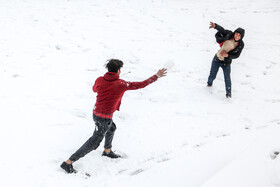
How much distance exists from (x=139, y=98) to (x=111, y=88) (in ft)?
8.02

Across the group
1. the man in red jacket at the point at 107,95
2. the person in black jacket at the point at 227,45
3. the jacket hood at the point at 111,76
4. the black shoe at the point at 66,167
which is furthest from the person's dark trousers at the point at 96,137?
the person in black jacket at the point at 227,45

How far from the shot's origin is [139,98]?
230 inches

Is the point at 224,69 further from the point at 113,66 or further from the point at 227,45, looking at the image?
the point at 113,66

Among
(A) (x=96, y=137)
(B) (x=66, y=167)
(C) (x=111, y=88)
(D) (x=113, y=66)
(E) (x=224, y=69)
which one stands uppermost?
(D) (x=113, y=66)

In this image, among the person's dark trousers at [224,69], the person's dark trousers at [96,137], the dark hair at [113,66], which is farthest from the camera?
the person's dark trousers at [224,69]

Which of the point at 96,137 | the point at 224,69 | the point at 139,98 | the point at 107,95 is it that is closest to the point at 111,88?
the point at 107,95

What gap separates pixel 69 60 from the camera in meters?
6.92

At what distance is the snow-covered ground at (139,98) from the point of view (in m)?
3.63

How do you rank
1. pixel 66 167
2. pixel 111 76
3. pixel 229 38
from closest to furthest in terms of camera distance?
pixel 111 76
pixel 66 167
pixel 229 38

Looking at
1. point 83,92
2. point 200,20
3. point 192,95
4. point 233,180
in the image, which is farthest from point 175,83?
point 200,20

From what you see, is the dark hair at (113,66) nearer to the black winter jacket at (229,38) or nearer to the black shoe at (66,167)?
the black shoe at (66,167)

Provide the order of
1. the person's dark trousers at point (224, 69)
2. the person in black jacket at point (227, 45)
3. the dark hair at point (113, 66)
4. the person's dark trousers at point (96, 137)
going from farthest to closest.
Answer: the person's dark trousers at point (224, 69) → the person in black jacket at point (227, 45) → the person's dark trousers at point (96, 137) → the dark hair at point (113, 66)

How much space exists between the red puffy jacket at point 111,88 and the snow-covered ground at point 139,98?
79 centimetres

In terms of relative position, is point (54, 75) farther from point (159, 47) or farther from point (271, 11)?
point (271, 11)
